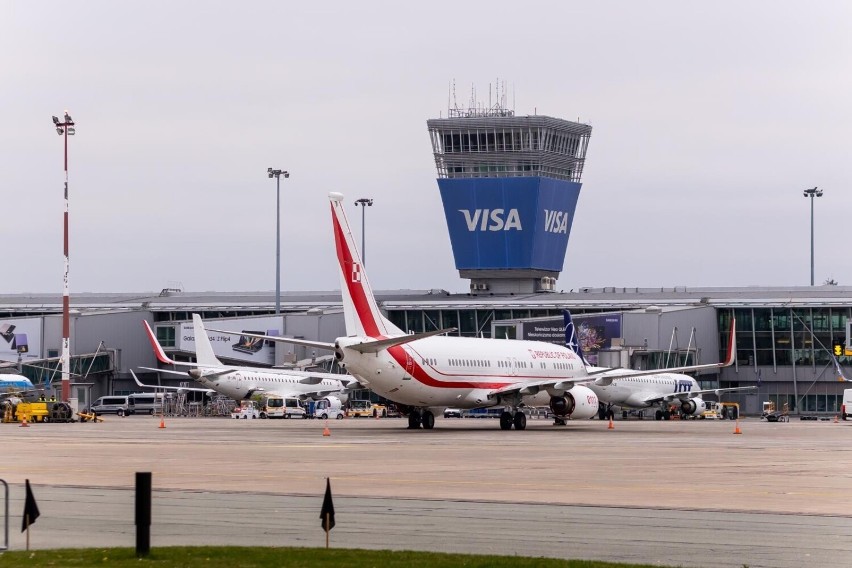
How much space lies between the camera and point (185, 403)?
110 m

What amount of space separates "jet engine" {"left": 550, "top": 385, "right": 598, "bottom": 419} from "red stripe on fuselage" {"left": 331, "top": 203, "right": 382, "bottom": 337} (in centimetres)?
1225

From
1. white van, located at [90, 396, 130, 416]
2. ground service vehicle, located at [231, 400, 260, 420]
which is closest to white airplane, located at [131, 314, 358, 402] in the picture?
ground service vehicle, located at [231, 400, 260, 420]

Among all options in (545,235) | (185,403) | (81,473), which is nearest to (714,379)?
(545,235)

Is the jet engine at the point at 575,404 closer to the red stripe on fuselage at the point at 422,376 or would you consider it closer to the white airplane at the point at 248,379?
the red stripe on fuselage at the point at 422,376

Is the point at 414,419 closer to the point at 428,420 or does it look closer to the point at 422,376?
the point at 428,420

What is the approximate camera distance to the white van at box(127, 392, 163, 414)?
113 meters

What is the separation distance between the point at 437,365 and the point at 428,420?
486cm

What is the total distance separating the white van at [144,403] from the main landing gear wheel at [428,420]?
5520 centimetres

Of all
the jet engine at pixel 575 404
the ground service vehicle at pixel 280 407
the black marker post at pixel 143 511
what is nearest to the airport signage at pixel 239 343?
the ground service vehicle at pixel 280 407

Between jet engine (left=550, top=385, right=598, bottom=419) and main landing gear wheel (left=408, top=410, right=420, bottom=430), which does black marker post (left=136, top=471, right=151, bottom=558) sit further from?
jet engine (left=550, top=385, right=598, bottom=419)

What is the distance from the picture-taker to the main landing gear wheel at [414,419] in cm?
6081

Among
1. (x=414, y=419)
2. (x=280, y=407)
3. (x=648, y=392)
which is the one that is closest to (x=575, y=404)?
(x=414, y=419)

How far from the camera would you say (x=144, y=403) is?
11412 centimetres

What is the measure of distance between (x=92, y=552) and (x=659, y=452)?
2684cm
